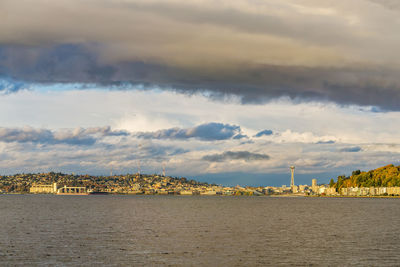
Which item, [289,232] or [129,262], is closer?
[129,262]

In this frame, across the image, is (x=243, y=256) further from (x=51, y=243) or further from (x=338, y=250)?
(x=51, y=243)

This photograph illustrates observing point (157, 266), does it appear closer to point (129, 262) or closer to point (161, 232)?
point (129, 262)

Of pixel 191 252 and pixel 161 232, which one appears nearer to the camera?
pixel 191 252

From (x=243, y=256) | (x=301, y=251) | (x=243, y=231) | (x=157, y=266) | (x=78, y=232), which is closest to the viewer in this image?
(x=157, y=266)

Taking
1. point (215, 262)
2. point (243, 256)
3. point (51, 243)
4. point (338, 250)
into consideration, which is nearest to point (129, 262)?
point (215, 262)

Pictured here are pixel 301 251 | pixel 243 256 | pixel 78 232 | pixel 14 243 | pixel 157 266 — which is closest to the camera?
pixel 157 266

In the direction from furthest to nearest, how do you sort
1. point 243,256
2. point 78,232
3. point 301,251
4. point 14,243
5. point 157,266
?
point 78,232
point 14,243
point 301,251
point 243,256
point 157,266

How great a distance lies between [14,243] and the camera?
3196 inches

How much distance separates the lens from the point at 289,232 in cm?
10650

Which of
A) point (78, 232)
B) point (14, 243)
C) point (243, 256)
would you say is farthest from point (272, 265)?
point (78, 232)

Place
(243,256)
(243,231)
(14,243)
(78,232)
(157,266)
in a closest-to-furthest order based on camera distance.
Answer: (157,266), (243,256), (14,243), (78,232), (243,231)

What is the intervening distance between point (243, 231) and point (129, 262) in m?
49.4

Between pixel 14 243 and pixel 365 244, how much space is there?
195 ft

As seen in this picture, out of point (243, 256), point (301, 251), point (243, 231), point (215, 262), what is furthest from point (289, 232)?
point (215, 262)
